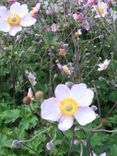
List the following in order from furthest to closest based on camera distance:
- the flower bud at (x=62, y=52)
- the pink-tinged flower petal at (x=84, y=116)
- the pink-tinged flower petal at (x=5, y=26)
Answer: the flower bud at (x=62, y=52), the pink-tinged flower petal at (x=5, y=26), the pink-tinged flower petal at (x=84, y=116)

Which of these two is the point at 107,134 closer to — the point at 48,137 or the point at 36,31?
the point at 48,137

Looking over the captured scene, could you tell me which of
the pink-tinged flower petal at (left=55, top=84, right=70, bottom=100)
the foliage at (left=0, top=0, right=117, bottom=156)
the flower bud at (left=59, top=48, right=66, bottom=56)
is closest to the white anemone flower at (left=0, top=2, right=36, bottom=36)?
the foliage at (left=0, top=0, right=117, bottom=156)

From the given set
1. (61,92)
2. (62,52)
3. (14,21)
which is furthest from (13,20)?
Answer: (62,52)

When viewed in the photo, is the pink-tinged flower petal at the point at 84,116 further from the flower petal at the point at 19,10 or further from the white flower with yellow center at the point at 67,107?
the flower petal at the point at 19,10

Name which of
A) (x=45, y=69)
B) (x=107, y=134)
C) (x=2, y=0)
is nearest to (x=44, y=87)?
(x=45, y=69)

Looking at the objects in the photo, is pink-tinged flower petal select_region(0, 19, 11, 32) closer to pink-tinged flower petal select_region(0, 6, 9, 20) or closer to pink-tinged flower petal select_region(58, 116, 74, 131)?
pink-tinged flower petal select_region(0, 6, 9, 20)

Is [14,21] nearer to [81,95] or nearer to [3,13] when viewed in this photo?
[3,13]

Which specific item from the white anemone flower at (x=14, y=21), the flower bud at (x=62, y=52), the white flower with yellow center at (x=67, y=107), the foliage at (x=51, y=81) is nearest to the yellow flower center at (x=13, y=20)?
the white anemone flower at (x=14, y=21)
